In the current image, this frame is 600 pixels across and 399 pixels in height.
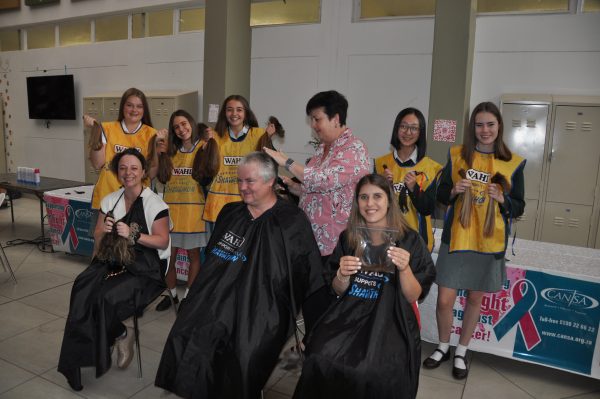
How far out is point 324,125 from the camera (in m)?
2.24

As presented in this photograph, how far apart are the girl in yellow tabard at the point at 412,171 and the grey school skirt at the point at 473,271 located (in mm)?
193

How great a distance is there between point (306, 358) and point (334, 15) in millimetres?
5018

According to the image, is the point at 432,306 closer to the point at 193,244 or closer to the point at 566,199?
the point at 193,244

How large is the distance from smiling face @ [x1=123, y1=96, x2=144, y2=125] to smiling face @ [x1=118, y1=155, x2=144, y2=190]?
2.34 ft

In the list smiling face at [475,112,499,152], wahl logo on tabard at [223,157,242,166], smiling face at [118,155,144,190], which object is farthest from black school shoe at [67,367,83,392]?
smiling face at [475,112,499,152]

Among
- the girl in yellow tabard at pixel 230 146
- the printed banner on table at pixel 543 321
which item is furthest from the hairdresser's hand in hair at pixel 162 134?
the printed banner on table at pixel 543 321

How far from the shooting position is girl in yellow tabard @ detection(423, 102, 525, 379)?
232 centimetres

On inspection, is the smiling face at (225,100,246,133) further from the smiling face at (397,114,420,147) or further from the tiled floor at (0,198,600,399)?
the tiled floor at (0,198,600,399)

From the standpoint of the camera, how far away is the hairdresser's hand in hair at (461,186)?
229cm

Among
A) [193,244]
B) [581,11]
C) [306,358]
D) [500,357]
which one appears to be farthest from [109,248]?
[581,11]

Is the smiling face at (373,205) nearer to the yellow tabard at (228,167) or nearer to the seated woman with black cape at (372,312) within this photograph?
the seated woman with black cape at (372,312)

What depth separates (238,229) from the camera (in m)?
2.14

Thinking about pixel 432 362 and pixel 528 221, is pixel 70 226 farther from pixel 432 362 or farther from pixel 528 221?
pixel 528 221

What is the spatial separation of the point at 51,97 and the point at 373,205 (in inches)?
322
